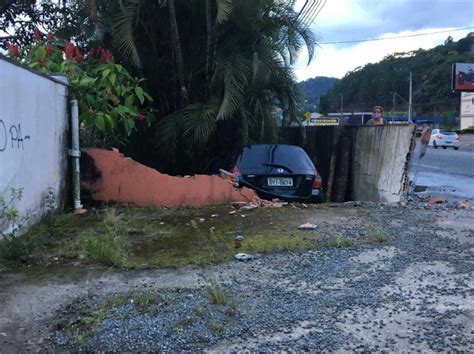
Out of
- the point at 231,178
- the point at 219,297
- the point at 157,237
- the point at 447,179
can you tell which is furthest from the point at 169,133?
the point at 447,179

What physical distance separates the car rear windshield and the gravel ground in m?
3.04

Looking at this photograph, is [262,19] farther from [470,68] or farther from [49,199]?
[470,68]

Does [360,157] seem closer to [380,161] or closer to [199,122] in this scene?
[380,161]

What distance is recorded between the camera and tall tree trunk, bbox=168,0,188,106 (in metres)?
10.2

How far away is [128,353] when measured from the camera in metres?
3.33

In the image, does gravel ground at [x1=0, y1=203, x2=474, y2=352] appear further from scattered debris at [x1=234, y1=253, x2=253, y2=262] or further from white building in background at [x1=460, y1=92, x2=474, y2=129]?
white building in background at [x1=460, y1=92, x2=474, y2=129]

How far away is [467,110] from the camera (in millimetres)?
70438

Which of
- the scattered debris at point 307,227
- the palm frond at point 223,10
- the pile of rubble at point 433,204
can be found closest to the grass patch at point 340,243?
the scattered debris at point 307,227

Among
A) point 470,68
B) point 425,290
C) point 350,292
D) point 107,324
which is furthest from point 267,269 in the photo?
point 470,68

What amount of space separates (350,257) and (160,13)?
7.36 m

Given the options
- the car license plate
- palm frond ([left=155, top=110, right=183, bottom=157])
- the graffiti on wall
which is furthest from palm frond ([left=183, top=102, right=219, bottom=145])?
the graffiti on wall

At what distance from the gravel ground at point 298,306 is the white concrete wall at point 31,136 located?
1.99 meters

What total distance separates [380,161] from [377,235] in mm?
4839

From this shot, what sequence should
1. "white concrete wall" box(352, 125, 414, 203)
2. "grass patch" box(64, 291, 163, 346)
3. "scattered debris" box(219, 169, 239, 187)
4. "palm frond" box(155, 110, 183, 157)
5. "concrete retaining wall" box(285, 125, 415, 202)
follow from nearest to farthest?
"grass patch" box(64, 291, 163, 346), "scattered debris" box(219, 169, 239, 187), "white concrete wall" box(352, 125, 414, 203), "concrete retaining wall" box(285, 125, 415, 202), "palm frond" box(155, 110, 183, 157)
